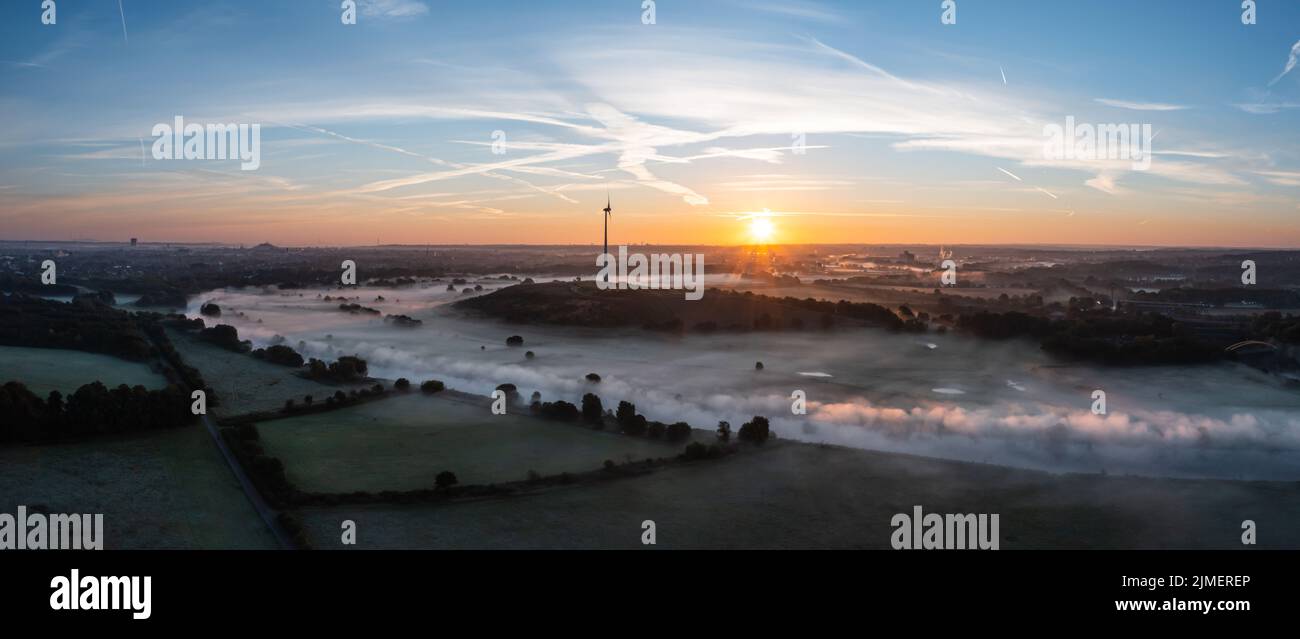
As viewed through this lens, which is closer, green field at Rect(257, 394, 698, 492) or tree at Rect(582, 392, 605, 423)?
green field at Rect(257, 394, 698, 492)

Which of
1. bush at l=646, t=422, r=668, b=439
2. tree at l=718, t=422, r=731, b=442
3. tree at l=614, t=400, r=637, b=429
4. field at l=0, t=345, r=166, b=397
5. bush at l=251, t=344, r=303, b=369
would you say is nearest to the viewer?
tree at l=718, t=422, r=731, b=442

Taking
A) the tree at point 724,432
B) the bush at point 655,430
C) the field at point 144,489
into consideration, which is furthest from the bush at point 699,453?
the field at point 144,489

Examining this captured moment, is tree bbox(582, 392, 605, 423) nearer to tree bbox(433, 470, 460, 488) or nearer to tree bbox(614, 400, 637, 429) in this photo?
tree bbox(614, 400, 637, 429)

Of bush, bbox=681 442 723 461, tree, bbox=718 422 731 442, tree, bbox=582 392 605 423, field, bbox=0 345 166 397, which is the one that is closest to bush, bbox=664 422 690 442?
tree, bbox=718 422 731 442

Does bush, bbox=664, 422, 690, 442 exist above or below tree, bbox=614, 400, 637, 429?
below

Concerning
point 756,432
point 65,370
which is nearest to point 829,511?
point 756,432

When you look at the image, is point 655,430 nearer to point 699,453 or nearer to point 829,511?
point 699,453
